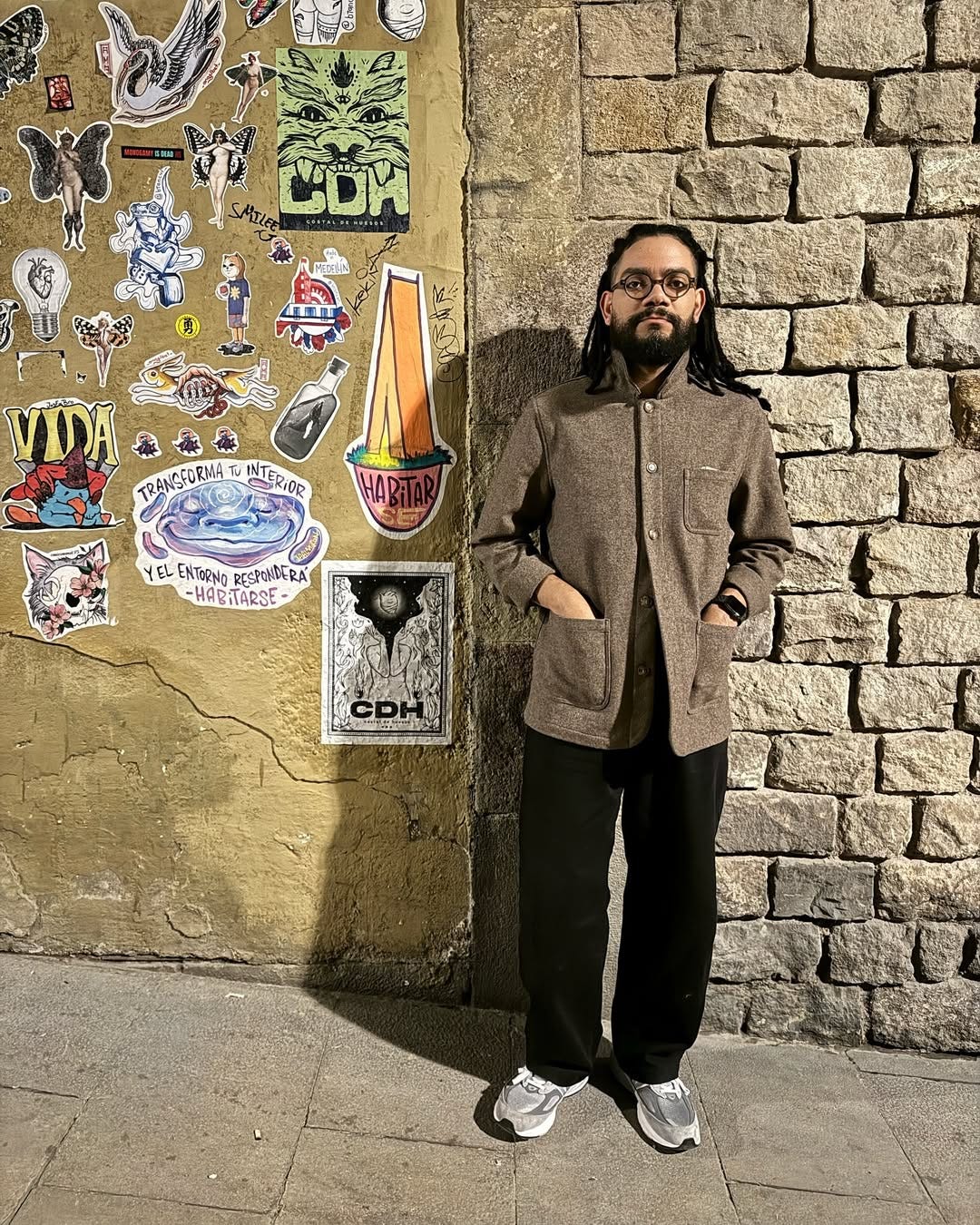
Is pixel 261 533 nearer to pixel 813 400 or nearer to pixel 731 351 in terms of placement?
pixel 731 351

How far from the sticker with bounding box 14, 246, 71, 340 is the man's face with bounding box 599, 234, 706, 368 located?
1627mm

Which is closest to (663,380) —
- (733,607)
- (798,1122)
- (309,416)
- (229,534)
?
(733,607)

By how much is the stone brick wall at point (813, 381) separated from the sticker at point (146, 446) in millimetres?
952

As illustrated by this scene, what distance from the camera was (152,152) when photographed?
262 centimetres

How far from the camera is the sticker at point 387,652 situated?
107 inches

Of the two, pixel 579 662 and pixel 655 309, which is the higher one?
pixel 655 309

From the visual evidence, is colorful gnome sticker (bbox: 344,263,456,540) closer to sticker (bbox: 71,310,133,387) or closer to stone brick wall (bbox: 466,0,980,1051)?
stone brick wall (bbox: 466,0,980,1051)

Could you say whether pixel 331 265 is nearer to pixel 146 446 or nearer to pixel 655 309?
pixel 146 446

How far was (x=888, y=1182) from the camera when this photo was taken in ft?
7.20

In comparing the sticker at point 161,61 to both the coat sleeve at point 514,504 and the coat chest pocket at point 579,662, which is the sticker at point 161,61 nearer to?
the coat sleeve at point 514,504

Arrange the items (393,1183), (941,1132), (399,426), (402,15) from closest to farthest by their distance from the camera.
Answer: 1. (393,1183)
2. (941,1132)
3. (402,15)
4. (399,426)

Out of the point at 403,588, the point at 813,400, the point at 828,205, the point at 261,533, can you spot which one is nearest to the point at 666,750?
the point at 403,588

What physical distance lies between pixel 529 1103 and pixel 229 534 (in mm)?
1751

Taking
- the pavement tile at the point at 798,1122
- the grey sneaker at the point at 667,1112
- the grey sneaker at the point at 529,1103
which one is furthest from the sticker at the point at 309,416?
the pavement tile at the point at 798,1122
